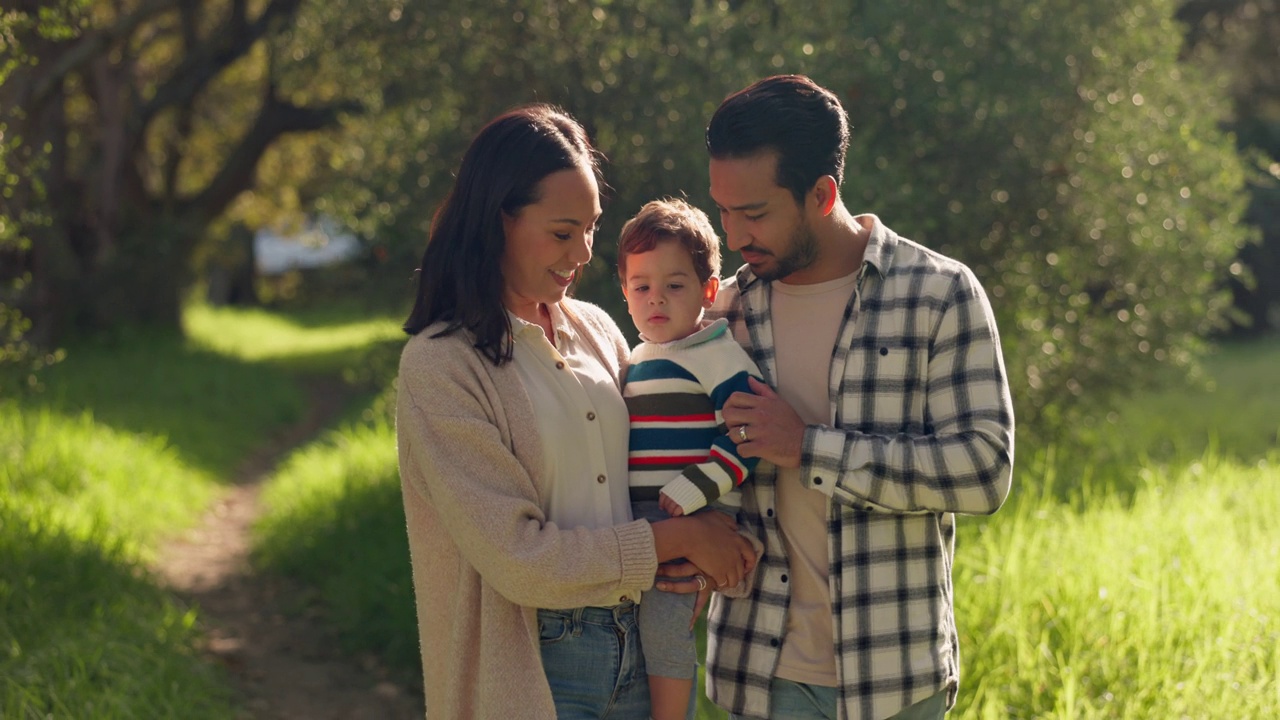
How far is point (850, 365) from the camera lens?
109 inches

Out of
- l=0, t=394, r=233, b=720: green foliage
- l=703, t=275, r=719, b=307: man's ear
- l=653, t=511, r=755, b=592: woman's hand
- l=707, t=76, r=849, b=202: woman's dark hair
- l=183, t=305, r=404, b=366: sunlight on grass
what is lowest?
Result: l=183, t=305, r=404, b=366: sunlight on grass

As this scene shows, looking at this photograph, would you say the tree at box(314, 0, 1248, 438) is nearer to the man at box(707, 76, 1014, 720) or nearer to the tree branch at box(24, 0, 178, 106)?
the tree branch at box(24, 0, 178, 106)

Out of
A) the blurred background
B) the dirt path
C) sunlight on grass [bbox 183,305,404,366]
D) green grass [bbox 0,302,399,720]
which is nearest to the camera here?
green grass [bbox 0,302,399,720]

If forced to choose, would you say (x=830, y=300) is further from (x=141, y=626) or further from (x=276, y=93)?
(x=276, y=93)

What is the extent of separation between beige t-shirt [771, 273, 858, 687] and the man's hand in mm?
170

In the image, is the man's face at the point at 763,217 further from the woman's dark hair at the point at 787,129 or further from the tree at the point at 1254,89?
the tree at the point at 1254,89

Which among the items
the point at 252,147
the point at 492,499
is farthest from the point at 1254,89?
the point at 492,499

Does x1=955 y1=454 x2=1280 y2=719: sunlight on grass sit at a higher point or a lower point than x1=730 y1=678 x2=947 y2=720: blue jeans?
lower

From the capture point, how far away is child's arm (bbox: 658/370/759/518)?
267 cm

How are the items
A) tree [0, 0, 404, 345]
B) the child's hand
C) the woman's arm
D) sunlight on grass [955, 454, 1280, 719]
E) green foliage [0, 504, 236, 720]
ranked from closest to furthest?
the woman's arm → the child's hand → sunlight on grass [955, 454, 1280, 719] → green foliage [0, 504, 236, 720] → tree [0, 0, 404, 345]

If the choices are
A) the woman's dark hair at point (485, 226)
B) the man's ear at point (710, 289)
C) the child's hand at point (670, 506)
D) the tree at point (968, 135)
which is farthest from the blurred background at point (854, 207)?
the child's hand at point (670, 506)

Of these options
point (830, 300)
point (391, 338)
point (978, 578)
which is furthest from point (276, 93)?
point (830, 300)

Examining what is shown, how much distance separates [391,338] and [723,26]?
298cm

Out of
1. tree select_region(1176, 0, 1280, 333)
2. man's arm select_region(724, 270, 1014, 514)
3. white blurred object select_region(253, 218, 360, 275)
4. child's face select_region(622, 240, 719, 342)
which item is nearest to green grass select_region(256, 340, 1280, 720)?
white blurred object select_region(253, 218, 360, 275)
